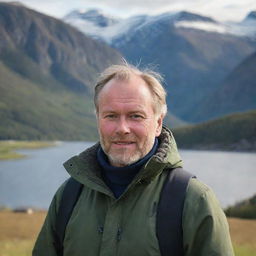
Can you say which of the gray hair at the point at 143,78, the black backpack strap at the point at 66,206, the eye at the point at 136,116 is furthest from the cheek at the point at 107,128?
the black backpack strap at the point at 66,206

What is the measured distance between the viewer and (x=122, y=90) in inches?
163

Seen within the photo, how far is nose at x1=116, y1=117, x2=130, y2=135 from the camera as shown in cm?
409

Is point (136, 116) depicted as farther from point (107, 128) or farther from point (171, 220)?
point (171, 220)

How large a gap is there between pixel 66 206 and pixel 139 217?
0.70 metres

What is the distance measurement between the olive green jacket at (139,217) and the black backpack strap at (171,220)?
0.04 m

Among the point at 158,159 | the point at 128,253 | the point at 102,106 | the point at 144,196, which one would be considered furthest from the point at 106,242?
the point at 102,106

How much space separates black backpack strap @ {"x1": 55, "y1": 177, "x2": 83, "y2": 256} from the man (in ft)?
0.18

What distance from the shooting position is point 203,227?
375 cm

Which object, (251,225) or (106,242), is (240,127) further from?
(106,242)

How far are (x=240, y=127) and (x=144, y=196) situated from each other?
197 metres

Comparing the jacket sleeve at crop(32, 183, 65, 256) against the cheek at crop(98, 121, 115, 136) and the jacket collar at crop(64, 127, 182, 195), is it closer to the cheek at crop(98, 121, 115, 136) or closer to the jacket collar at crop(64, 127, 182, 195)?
the jacket collar at crop(64, 127, 182, 195)

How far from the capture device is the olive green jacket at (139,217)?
3.75 m

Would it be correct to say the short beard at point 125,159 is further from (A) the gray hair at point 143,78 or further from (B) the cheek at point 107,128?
(A) the gray hair at point 143,78

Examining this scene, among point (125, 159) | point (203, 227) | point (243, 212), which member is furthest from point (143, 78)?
point (243, 212)
